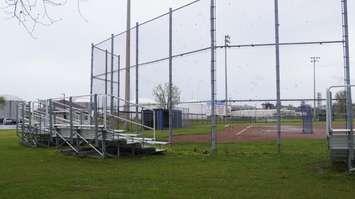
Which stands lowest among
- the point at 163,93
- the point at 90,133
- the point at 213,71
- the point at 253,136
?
the point at 253,136

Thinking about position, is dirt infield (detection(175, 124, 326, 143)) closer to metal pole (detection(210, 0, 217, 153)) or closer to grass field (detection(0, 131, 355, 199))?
metal pole (detection(210, 0, 217, 153))

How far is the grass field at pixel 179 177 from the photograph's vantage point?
27.8ft

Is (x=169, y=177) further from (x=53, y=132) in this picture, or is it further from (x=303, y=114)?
(x=303, y=114)

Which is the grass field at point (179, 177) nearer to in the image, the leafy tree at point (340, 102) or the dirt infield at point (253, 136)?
the leafy tree at point (340, 102)

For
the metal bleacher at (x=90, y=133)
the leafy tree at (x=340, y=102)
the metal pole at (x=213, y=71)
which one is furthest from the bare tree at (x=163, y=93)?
the leafy tree at (x=340, y=102)

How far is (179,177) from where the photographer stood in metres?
10.2

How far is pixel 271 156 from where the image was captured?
1421cm

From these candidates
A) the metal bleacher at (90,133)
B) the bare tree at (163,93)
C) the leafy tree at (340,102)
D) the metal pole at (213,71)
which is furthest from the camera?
the bare tree at (163,93)

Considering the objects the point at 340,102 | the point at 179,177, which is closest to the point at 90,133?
the point at 179,177

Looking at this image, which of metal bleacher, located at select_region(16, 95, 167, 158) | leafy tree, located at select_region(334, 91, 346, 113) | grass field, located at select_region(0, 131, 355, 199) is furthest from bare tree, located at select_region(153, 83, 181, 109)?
leafy tree, located at select_region(334, 91, 346, 113)

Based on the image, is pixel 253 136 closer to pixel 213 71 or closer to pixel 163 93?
pixel 163 93

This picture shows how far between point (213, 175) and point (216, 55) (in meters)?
6.30

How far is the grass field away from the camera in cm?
846

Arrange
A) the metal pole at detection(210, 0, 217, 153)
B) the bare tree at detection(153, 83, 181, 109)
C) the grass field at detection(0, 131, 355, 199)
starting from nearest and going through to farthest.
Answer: the grass field at detection(0, 131, 355, 199), the metal pole at detection(210, 0, 217, 153), the bare tree at detection(153, 83, 181, 109)
